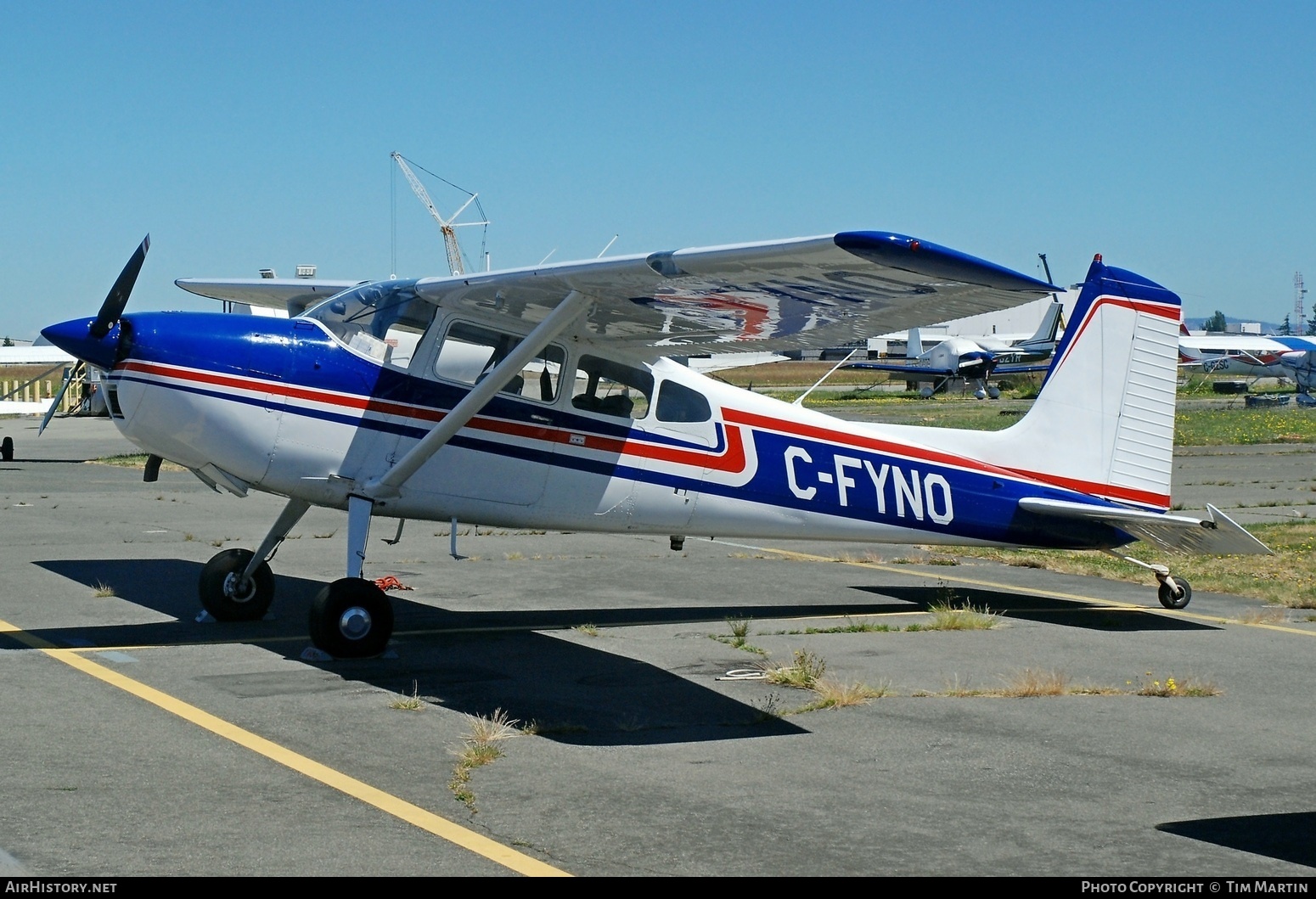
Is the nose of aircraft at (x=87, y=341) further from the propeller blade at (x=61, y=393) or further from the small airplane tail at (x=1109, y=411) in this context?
the small airplane tail at (x=1109, y=411)

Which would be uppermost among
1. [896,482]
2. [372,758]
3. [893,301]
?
[893,301]

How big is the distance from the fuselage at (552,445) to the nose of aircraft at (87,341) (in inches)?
3.2

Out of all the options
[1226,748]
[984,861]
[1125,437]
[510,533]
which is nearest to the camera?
[984,861]

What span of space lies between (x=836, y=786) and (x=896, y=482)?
17.1 ft

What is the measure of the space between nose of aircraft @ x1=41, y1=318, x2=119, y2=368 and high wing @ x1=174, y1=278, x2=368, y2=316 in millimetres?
2675

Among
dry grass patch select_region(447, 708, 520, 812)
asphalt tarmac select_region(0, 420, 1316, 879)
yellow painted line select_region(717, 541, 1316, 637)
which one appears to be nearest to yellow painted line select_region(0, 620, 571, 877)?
asphalt tarmac select_region(0, 420, 1316, 879)

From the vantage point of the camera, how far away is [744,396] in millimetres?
10258

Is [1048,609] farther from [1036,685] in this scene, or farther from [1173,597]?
[1036,685]


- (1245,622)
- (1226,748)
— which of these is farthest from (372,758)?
(1245,622)

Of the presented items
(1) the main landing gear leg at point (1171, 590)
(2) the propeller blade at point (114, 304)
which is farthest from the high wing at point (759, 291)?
(1) the main landing gear leg at point (1171, 590)

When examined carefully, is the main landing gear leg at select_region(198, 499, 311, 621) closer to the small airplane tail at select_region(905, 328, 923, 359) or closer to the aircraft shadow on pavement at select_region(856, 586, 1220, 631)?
the aircraft shadow on pavement at select_region(856, 586, 1220, 631)

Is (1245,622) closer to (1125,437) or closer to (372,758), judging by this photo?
(1125,437)

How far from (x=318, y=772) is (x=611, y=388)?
4.53 m

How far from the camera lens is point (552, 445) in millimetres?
9445
